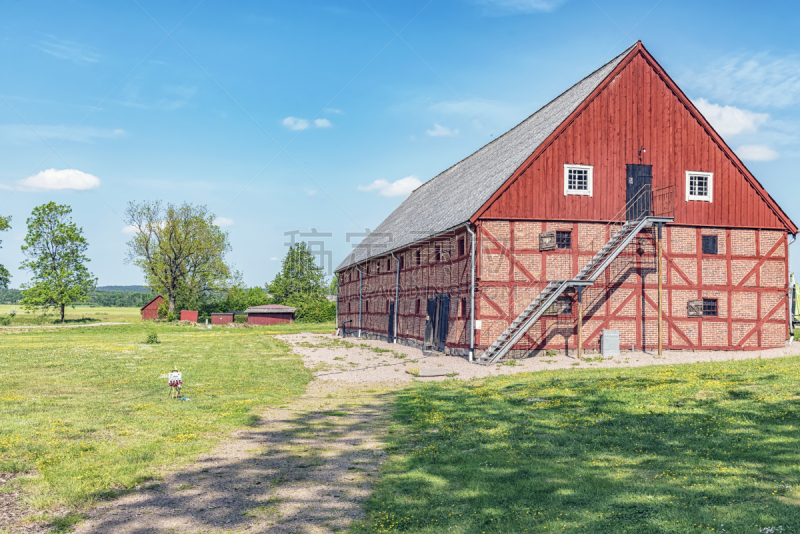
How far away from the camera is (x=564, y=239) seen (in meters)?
26.4

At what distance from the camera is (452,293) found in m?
28.3

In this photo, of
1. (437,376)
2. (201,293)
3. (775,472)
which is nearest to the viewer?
(775,472)

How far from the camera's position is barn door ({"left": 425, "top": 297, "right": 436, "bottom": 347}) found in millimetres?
30575

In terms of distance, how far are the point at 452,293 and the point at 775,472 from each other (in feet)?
66.9

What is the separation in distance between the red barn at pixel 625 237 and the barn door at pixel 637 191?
46 mm

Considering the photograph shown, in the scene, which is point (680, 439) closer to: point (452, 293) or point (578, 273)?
point (578, 273)

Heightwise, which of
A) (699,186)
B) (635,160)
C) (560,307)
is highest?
(635,160)

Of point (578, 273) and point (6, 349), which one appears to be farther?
point (6, 349)

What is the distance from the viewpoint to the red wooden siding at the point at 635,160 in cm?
2616

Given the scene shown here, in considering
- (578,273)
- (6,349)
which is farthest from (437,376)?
(6,349)

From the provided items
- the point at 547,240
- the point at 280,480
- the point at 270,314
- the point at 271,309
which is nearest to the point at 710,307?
the point at 547,240

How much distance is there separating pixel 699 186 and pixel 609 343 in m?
8.86

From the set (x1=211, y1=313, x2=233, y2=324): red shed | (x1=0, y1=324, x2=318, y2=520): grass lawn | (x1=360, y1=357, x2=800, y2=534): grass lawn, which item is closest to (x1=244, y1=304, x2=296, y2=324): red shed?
(x1=211, y1=313, x2=233, y2=324): red shed

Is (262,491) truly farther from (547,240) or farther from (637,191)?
(637,191)
